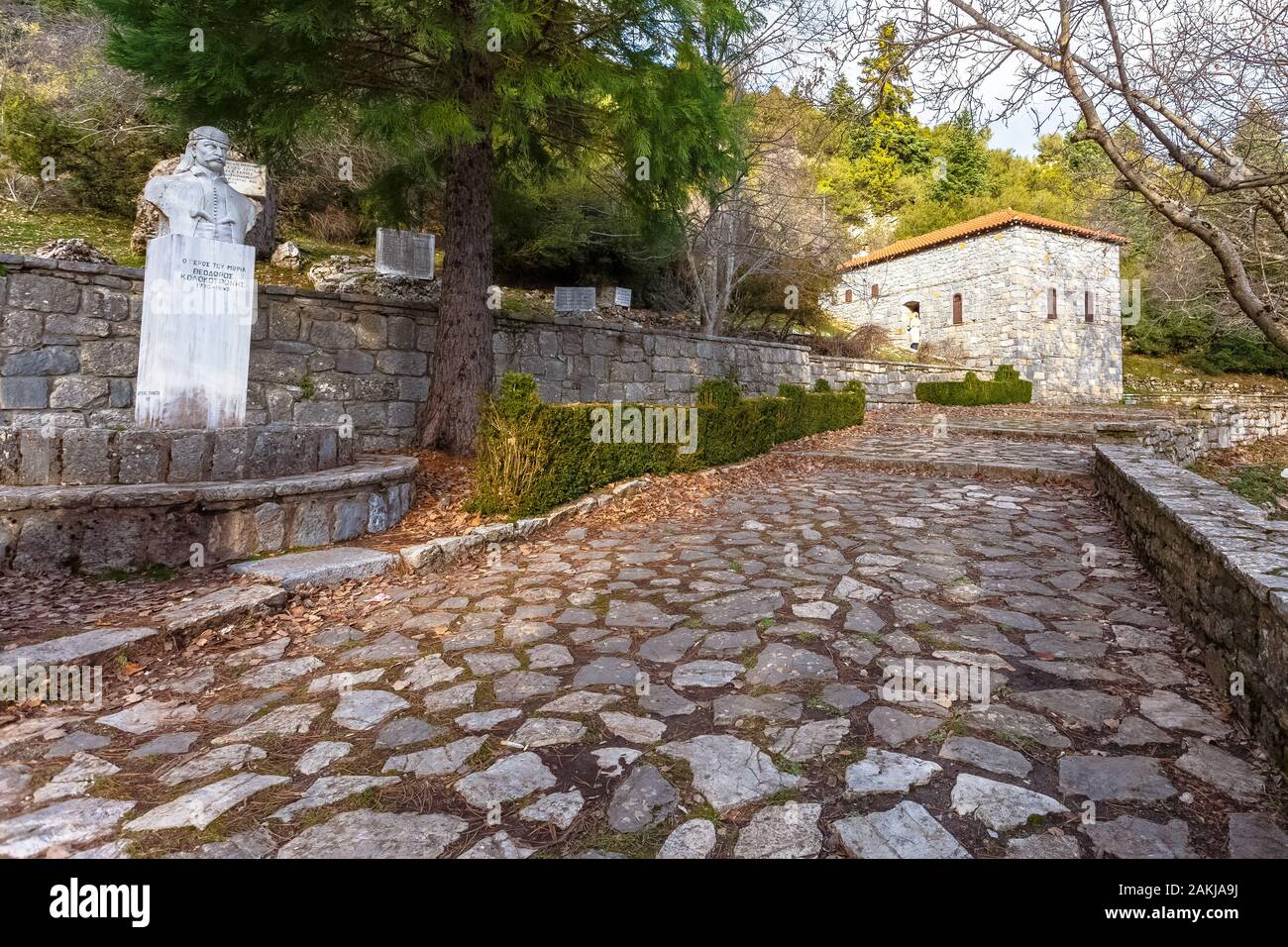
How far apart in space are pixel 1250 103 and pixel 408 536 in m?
6.65

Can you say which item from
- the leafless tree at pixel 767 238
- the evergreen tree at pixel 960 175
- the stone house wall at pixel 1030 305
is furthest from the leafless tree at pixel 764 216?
the evergreen tree at pixel 960 175

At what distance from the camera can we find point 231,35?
5.34 meters

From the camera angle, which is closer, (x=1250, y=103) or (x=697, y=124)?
(x=1250, y=103)

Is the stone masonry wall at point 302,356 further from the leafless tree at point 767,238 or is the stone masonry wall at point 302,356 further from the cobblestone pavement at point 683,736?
the cobblestone pavement at point 683,736

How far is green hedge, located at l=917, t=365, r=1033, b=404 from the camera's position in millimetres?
17766

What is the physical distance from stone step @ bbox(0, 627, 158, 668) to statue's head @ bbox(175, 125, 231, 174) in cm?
354

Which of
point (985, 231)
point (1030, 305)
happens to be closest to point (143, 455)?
point (985, 231)

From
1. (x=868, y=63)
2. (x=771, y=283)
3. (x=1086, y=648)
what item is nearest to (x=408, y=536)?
(x=1086, y=648)

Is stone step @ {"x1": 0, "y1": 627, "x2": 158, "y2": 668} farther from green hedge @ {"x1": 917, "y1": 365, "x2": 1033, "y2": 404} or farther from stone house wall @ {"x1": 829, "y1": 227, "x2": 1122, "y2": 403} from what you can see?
stone house wall @ {"x1": 829, "y1": 227, "x2": 1122, "y2": 403}

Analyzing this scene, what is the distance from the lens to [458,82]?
594 cm

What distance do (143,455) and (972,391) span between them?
18.3 meters

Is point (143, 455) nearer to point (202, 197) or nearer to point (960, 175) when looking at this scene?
point (202, 197)

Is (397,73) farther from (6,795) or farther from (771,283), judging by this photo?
(771,283)
